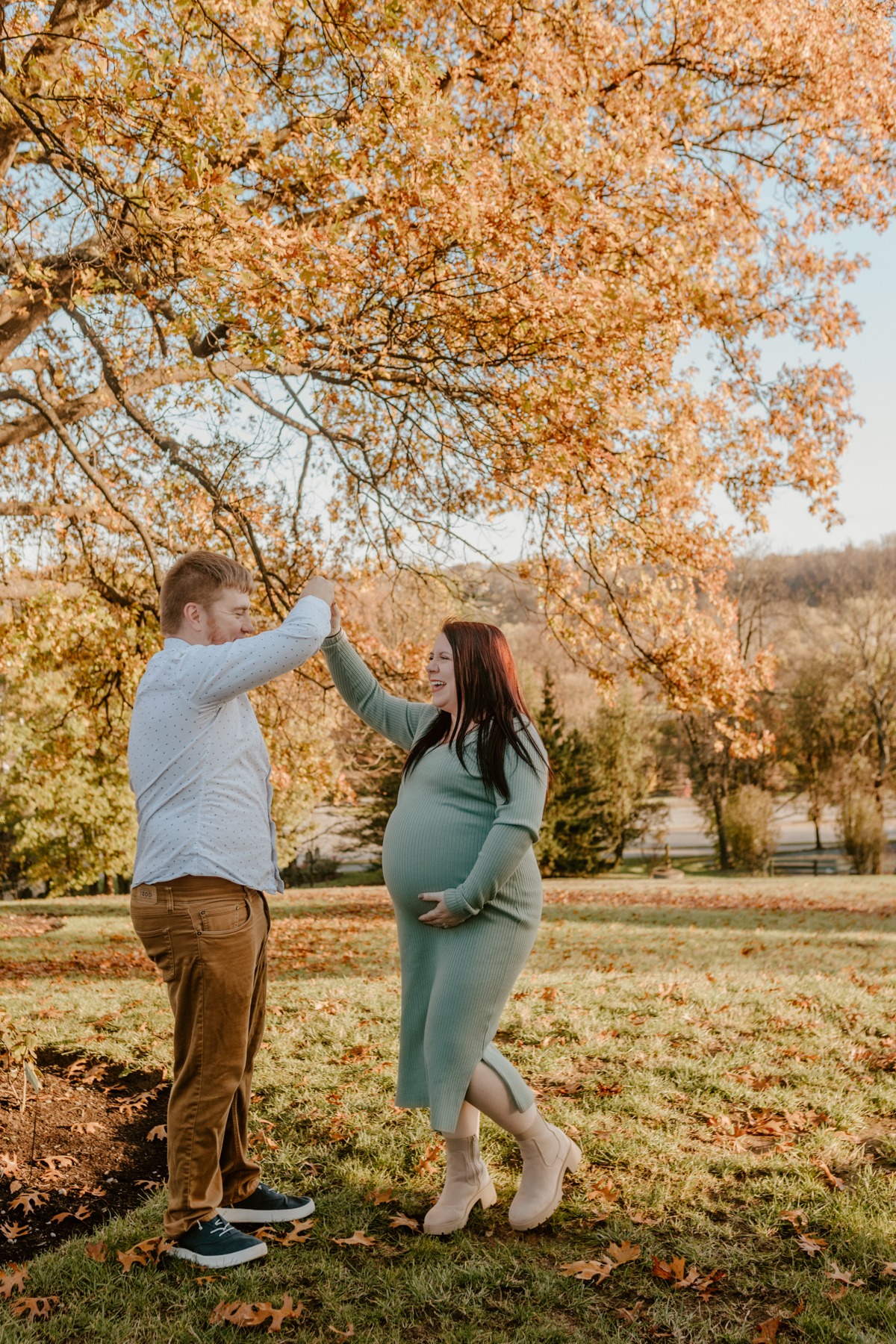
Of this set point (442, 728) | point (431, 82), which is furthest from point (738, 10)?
point (442, 728)

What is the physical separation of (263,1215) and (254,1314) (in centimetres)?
55

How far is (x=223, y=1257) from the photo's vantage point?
9.76 feet

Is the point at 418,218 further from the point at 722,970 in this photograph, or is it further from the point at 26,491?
the point at 26,491

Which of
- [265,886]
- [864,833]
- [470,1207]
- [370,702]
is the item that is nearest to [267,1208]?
[470,1207]

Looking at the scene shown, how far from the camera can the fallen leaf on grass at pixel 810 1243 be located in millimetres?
3092

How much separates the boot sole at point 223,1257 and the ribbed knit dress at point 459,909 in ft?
2.13

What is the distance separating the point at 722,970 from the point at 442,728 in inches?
221

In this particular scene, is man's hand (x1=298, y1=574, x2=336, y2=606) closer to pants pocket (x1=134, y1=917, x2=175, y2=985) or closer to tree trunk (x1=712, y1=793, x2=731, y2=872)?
pants pocket (x1=134, y1=917, x2=175, y2=985)

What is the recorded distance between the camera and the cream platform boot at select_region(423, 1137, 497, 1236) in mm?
3223

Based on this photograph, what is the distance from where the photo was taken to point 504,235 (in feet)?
19.6

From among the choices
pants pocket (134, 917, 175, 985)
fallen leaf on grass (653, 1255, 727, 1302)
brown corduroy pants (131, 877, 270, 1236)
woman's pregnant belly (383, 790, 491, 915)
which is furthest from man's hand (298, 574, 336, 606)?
fallen leaf on grass (653, 1255, 727, 1302)

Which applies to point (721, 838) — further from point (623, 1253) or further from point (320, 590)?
point (320, 590)

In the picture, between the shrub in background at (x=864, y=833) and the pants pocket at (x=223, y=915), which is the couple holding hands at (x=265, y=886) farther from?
the shrub in background at (x=864, y=833)

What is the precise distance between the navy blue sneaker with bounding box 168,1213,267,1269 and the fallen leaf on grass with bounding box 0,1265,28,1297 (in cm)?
47
